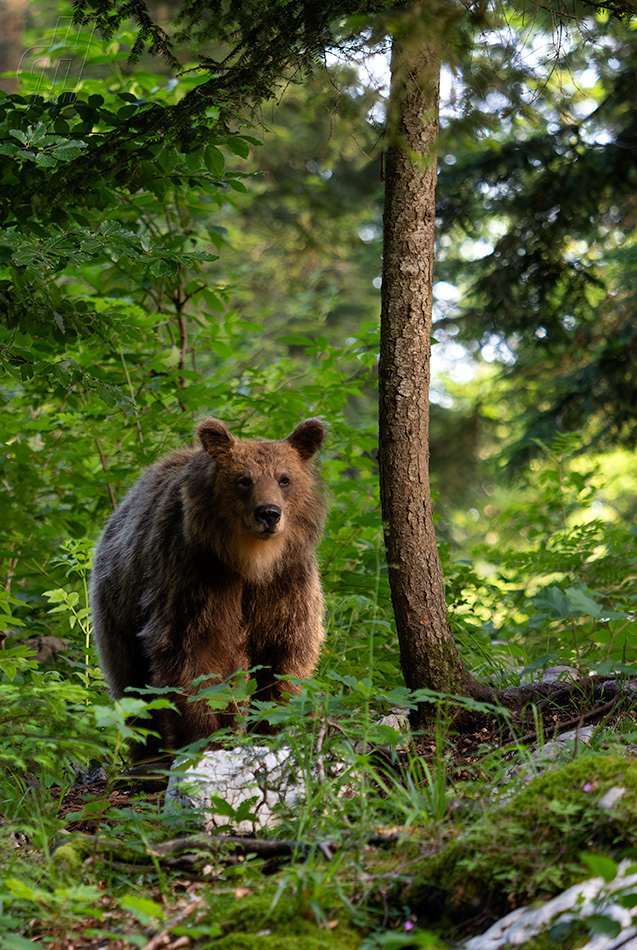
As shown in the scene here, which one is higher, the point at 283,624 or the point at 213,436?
the point at 213,436

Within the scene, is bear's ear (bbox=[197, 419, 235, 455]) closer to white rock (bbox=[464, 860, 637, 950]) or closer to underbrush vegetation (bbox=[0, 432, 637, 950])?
underbrush vegetation (bbox=[0, 432, 637, 950])

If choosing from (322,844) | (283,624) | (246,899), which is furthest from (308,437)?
(246,899)

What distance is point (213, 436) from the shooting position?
4.58 meters

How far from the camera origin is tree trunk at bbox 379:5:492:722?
158 inches

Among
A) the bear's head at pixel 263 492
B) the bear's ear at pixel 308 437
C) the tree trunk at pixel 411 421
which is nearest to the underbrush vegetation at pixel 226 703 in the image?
the tree trunk at pixel 411 421

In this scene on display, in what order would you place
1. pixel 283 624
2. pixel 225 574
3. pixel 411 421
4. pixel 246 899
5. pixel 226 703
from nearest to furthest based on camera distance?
pixel 246 899 → pixel 226 703 → pixel 411 421 → pixel 225 574 → pixel 283 624

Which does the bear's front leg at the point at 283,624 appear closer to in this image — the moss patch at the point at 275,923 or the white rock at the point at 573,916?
the moss patch at the point at 275,923

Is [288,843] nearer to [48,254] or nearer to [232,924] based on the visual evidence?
[232,924]

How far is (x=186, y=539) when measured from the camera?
14.5 feet

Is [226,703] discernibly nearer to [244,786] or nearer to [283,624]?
→ [244,786]

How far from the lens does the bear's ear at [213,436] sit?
4.52 m

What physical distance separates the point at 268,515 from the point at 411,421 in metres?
0.90

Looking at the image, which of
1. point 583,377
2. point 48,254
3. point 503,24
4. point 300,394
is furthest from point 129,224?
point 583,377

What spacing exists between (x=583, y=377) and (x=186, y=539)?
18.6 ft
